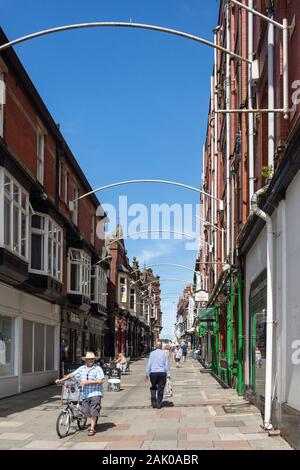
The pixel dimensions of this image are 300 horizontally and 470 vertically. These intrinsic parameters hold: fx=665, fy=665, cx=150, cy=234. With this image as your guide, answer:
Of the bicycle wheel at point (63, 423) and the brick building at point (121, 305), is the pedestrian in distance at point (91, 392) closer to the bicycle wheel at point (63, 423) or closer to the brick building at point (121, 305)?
the bicycle wheel at point (63, 423)

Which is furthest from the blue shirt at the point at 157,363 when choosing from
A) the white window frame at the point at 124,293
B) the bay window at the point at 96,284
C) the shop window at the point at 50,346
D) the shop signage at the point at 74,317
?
the white window frame at the point at 124,293

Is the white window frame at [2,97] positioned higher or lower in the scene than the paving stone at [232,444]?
higher

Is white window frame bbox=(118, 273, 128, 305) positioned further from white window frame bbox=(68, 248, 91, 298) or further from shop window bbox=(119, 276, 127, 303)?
white window frame bbox=(68, 248, 91, 298)

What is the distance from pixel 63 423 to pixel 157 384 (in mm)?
5501

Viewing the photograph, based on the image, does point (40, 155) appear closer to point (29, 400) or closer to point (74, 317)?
point (29, 400)

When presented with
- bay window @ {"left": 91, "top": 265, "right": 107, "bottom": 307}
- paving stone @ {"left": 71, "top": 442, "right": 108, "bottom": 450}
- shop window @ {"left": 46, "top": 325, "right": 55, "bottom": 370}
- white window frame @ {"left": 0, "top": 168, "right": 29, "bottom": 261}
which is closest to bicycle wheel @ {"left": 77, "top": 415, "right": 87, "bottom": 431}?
paving stone @ {"left": 71, "top": 442, "right": 108, "bottom": 450}

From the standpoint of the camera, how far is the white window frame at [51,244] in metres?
23.2

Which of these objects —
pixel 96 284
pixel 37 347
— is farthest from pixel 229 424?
pixel 96 284

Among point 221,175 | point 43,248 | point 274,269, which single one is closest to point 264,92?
point 274,269

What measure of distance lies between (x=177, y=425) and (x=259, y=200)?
16.1ft

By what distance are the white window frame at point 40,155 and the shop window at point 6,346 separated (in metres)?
5.82

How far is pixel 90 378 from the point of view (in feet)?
41.3

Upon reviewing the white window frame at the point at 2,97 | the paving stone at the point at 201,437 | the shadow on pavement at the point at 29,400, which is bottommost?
the shadow on pavement at the point at 29,400

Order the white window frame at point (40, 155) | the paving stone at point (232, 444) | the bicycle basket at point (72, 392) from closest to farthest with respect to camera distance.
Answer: the paving stone at point (232, 444) → the bicycle basket at point (72, 392) → the white window frame at point (40, 155)
